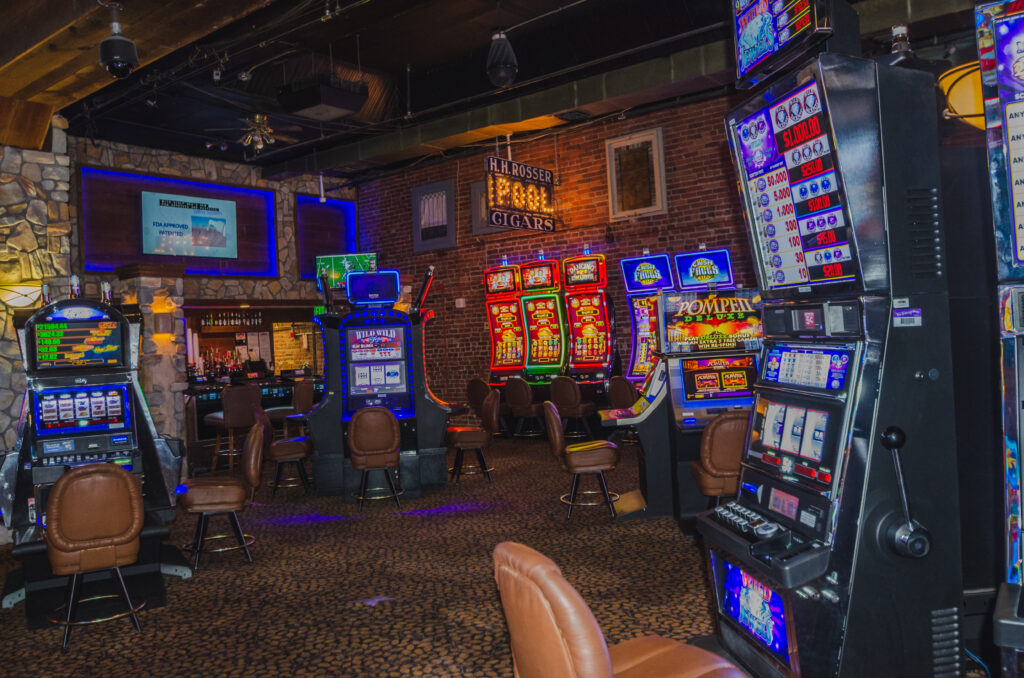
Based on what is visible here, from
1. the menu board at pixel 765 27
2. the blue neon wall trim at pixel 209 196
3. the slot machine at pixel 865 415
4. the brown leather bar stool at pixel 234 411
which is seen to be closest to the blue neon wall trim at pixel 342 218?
the blue neon wall trim at pixel 209 196

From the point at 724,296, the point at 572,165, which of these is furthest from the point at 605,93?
the point at 724,296

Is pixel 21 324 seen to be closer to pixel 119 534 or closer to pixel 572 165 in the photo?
pixel 119 534

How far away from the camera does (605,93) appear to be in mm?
7555

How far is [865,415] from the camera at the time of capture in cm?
216

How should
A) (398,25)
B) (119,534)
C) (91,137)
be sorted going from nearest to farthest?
1. (119,534)
2. (398,25)
3. (91,137)

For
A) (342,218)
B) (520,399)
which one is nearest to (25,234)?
(520,399)

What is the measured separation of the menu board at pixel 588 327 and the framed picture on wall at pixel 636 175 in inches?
43.5

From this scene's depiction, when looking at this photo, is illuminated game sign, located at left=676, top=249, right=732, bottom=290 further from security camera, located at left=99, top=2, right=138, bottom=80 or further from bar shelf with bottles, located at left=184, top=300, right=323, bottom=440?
security camera, located at left=99, top=2, right=138, bottom=80

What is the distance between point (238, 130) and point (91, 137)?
1.78 metres

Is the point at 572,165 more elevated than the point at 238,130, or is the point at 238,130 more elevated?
the point at 238,130

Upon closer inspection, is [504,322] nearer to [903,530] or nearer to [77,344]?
[77,344]

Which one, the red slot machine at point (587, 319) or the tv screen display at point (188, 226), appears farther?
the tv screen display at point (188, 226)

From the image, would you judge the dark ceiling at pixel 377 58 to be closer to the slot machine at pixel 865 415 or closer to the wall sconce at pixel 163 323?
the wall sconce at pixel 163 323

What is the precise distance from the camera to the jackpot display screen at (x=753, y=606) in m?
2.26
